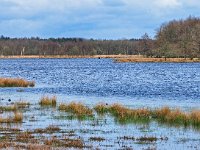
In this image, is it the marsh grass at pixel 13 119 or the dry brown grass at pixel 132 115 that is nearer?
the marsh grass at pixel 13 119

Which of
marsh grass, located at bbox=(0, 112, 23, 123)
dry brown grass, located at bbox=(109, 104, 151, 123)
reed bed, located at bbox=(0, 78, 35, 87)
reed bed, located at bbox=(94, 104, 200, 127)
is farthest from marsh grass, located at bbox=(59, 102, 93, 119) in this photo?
reed bed, located at bbox=(0, 78, 35, 87)

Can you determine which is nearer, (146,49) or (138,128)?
(138,128)

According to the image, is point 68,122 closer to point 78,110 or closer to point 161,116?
point 78,110

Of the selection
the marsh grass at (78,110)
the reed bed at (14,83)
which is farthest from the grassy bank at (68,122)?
the reed bed at (14,83)

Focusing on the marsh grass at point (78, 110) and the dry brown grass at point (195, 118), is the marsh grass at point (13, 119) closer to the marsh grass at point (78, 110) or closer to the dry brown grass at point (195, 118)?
the marsh grass at point (78, 110)

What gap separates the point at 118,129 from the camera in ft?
94.6

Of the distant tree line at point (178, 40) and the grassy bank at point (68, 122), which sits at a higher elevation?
the distant tree line at point (178, 40)

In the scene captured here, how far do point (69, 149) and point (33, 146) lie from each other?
154 cm

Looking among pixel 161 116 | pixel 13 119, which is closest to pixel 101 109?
pixel 161 116

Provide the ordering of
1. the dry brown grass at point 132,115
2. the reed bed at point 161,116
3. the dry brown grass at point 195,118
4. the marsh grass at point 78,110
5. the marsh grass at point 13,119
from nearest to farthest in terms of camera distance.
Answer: the dry brown grass at point 195,118 → the reed bed at point 161,116 → the marsh grass at point 13,119 → the dry brown grass at point 132,115 → the marsh grass at point 78,110

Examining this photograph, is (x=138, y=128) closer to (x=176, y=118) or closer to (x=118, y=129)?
(x=118, y=129)

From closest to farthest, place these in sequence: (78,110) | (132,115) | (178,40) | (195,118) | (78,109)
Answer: (195,118), (132,115), (78,110), (78,109), (178,40)

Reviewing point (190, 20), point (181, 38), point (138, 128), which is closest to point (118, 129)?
point (138, 128)

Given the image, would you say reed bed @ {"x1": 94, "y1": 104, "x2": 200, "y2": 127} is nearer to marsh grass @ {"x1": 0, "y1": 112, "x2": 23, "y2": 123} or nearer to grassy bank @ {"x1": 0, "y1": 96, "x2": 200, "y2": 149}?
grassy bank @ {"x1": 0, "y1": 96, "x2": 200, "y2": 149}
